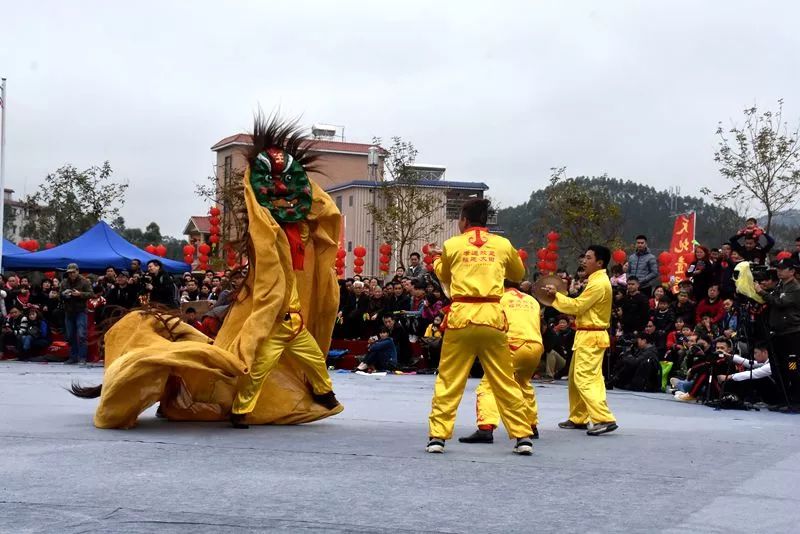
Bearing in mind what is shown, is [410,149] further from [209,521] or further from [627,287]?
[209,521]

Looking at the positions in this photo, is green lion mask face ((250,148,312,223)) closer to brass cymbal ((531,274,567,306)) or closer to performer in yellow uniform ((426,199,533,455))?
performer in yellow uniform ((426,199,533,455))

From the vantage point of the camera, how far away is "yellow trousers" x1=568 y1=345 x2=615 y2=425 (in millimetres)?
9016

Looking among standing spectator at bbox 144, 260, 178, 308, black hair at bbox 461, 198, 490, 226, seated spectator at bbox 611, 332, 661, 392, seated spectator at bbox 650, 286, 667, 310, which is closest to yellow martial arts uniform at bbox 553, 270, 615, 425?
black hair at bbox 461, 198, 490, 226

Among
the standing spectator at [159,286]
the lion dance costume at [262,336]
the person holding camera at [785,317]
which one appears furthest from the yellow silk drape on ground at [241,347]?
the standing spectator at [159,286]

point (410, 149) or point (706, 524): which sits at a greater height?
point (410, 149)

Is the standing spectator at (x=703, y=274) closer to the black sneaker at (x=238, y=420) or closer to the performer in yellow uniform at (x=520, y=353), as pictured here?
the performer in yellow uniform at (x=520, y=353)

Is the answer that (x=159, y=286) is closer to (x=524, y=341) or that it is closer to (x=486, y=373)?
(x=524, y=341)

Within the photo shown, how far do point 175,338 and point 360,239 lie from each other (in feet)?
142

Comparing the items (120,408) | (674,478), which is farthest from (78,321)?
(674,478)

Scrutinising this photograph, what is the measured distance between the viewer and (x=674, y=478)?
6570 mm

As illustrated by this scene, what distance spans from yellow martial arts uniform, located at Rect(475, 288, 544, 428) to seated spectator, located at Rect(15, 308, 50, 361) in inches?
481

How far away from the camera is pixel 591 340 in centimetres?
924

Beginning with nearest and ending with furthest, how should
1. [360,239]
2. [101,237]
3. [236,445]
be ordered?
[236,445] < [101,237] < [360,239]

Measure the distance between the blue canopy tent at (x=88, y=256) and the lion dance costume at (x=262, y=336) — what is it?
13753 millimetres
